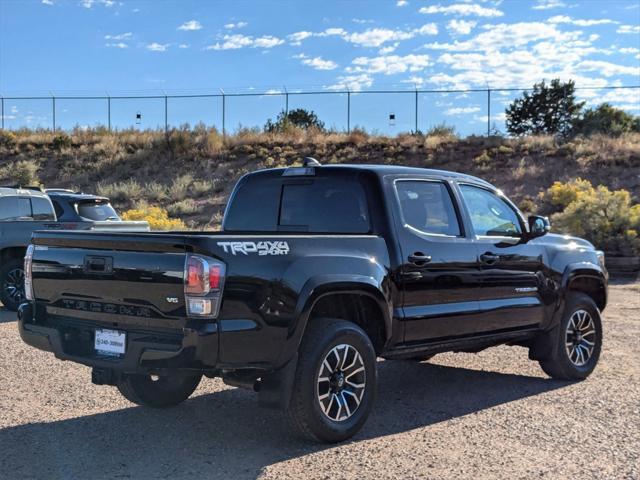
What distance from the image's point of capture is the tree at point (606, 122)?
1549 inches

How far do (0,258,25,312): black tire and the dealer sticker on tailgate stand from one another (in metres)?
7.17

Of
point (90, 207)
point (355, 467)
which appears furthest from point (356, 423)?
point (90, 207)

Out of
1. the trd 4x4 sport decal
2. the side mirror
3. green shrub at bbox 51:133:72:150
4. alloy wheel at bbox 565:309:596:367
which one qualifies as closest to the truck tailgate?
the trd 4x4 sport decal

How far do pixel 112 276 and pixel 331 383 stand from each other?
5.62 feet

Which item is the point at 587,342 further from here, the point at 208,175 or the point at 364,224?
the point at 208,175

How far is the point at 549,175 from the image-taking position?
30406 millimetres

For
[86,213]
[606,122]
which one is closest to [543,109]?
[606,122]

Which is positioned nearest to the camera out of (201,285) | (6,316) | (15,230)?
(201,285)

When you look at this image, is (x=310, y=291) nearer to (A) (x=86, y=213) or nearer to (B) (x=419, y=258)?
(B) (x=419, y=258)

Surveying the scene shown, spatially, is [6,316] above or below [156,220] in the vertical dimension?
below

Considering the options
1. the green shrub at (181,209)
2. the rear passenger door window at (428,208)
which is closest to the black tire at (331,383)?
the rear passenger door window at (428,208)

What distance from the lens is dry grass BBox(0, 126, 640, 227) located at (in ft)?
100.0

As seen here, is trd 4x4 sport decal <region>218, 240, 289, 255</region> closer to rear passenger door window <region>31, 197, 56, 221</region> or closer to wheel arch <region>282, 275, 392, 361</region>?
wheel arch <region>282, 275, 392, 361</region>

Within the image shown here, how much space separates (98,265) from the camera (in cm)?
533
